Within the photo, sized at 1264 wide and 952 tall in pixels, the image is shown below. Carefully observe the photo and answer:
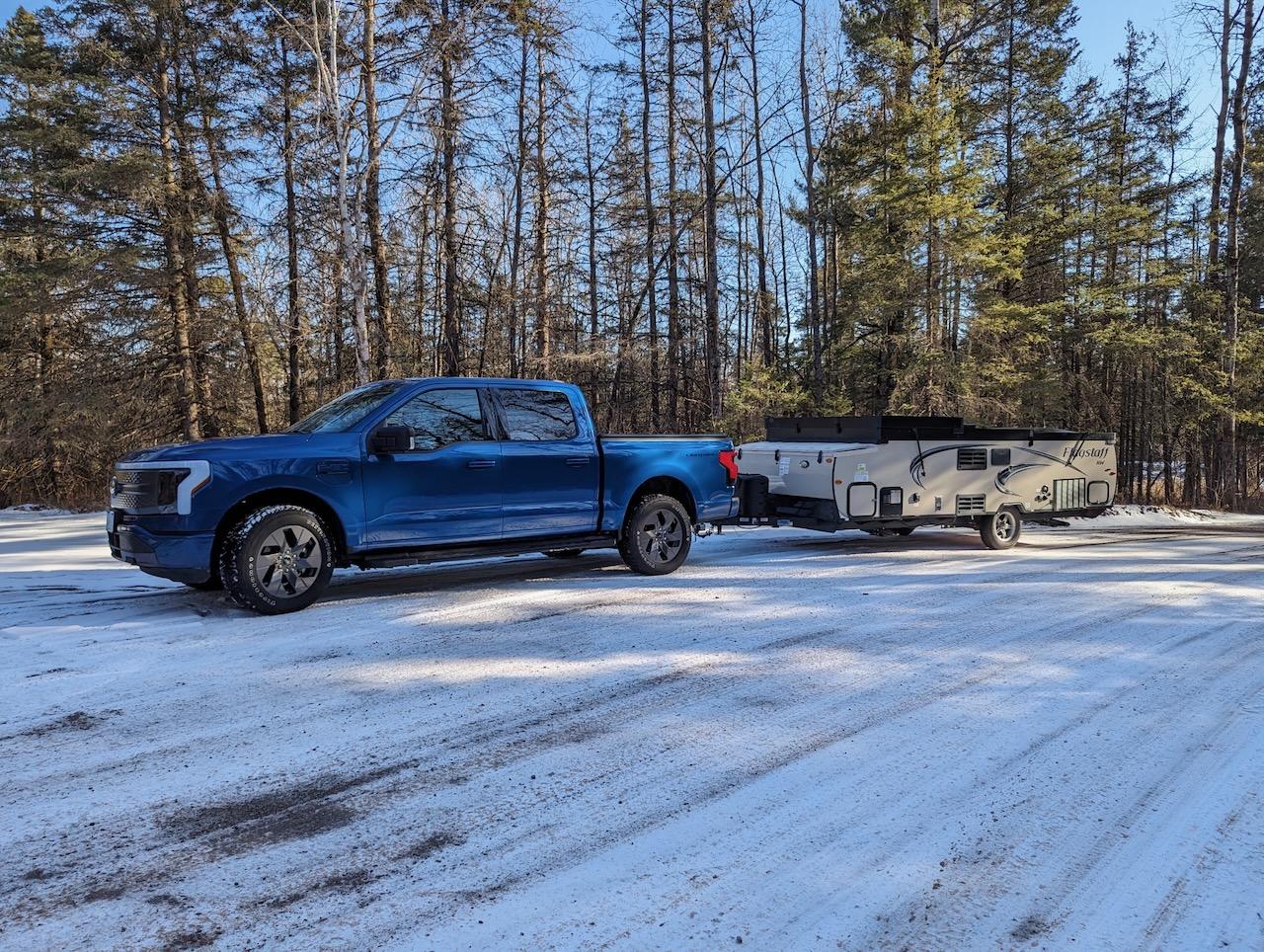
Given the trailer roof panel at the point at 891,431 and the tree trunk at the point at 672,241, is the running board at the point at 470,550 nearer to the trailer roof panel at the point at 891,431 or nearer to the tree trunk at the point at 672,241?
the trailer roof panel at the point at 891,431

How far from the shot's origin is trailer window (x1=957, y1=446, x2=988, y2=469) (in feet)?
33.6

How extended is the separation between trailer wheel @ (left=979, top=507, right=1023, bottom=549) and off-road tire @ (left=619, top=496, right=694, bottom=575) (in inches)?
181

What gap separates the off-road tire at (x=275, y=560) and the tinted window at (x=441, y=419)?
3.70ft

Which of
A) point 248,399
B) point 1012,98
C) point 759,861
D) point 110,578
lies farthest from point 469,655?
point 1012,98

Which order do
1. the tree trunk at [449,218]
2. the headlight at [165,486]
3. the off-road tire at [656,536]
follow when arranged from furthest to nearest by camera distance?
the tree trunk at [449,218]
the off-road tire at [656,536]
the headlight at [165,486]

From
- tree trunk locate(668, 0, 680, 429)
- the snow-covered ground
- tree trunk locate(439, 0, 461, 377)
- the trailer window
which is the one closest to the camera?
the snow-covered ground

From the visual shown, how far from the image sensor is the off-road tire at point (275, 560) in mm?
6109

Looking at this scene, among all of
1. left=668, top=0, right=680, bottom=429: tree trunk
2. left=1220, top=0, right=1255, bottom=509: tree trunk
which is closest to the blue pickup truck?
left=668, top=0, right=680, bottom=429: tree trunk

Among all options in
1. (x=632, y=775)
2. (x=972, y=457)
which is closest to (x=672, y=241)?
(x=972, y=457)

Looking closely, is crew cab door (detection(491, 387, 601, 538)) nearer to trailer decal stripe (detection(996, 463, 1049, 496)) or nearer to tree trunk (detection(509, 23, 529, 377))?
trailer decal stripe (detection(996, 463, 1049, 496))

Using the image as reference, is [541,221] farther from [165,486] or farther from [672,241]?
[165,486]

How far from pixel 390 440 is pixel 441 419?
72 centimetres

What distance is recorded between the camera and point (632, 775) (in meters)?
3.45

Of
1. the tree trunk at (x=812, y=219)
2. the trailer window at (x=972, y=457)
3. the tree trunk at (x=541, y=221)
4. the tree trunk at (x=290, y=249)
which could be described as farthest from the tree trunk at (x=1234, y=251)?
the tree trunk at (x=290, y=249)
